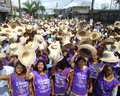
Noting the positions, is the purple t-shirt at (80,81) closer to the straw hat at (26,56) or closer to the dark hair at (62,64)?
the dark hair at (62,64)

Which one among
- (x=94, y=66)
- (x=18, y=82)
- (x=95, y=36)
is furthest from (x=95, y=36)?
(x=18, y=82)

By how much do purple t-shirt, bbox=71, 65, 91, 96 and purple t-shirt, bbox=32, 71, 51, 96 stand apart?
2.00ft

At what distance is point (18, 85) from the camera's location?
2385mm

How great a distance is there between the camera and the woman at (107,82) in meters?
2.41

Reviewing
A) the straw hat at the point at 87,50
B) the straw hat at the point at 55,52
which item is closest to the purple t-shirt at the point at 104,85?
the straw hat at the point at 87,50

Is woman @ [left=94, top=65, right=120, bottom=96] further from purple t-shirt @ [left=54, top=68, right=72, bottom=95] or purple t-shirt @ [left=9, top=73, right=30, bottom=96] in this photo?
purple t-shirt @ [left=9, top=73, right=30, bottom=96]

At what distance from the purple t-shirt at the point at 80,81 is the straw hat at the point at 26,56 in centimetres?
99

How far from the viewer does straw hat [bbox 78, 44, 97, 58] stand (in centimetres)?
265

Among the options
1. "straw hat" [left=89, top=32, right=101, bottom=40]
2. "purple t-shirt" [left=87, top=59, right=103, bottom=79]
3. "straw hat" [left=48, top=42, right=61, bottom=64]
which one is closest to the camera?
"straw hat" [left=48, top=42, right=61, bottom=64]

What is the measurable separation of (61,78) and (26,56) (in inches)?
35.1

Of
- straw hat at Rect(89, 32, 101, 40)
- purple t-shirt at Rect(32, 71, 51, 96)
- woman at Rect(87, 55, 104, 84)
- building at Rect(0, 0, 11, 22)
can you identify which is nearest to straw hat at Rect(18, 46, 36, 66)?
purple t-shirt at Rect(32, 71, 51, 96)

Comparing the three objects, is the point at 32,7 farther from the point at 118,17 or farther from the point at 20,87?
the point at 20,87

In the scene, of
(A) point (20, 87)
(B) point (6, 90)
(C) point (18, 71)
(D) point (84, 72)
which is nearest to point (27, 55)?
(C) point (18, 71)

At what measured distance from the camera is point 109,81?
243cm
